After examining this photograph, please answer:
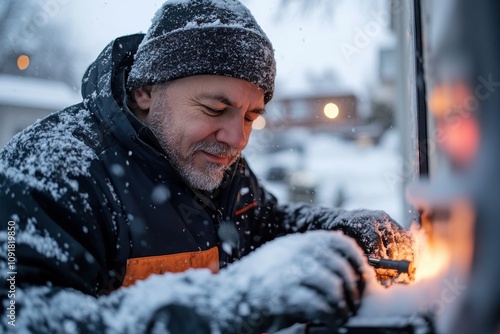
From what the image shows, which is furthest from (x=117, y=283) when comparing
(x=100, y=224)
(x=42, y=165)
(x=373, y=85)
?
(x=373, y=85)

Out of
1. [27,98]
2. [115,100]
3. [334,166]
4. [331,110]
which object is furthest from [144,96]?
[334,166]

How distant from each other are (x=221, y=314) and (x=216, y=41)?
1127 millimetres

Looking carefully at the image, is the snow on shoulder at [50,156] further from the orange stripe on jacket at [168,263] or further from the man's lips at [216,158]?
the man's lips at [216,158]

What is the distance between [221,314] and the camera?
0.90 metres

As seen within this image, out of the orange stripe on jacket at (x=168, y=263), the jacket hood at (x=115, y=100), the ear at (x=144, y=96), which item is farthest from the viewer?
the ear at (x=144, y=96)

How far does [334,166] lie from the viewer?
13031 mm

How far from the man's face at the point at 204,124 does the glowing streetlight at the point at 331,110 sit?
0.87 m

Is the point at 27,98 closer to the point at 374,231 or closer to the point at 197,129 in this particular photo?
the point at 197,129

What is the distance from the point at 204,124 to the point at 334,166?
38.1 feet

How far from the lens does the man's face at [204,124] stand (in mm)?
1710

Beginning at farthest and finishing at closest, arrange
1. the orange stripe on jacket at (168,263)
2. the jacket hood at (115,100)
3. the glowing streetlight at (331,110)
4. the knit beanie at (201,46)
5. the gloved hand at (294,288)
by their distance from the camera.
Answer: the glowing streetlight at (331,110) < the knit beanie at (201,46) < the jacket hood at (115,100) < the orange stripe on jacket at (168,263) < the gloved hand at (294,288)

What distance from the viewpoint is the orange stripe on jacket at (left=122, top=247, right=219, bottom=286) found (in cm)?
146

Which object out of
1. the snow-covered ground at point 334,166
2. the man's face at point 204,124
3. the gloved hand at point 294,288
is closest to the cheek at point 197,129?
the man's face at point 204,124

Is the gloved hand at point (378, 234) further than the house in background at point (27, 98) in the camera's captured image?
No
